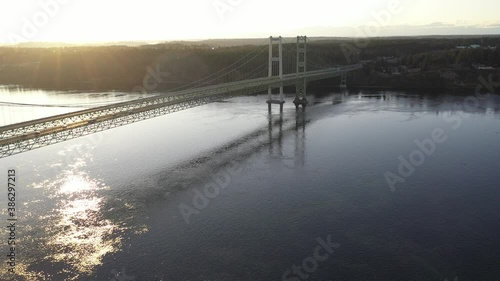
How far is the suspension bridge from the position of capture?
1770cm

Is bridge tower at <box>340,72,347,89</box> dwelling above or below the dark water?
below

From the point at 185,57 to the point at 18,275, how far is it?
2879 inches

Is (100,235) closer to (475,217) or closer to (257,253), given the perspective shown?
(257,253)

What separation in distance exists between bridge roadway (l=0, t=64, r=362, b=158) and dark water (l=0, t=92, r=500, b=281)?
7.30 ft

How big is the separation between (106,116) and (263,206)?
399 inches

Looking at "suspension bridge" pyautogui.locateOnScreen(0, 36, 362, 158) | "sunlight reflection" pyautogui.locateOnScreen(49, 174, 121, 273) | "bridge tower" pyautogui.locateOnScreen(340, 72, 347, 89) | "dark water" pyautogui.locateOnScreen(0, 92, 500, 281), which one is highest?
"suspension bridge" pyautogui.locateOnScreen(0, 36, 362, 158)

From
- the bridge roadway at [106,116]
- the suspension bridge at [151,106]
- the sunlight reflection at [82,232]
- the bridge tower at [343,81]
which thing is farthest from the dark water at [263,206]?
the bridge tower at [343,81]

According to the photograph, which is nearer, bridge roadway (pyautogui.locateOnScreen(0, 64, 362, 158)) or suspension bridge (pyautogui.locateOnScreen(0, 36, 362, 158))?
bridge roadway (pyautogui.locateOnScreen(0, 64, 362, 158))

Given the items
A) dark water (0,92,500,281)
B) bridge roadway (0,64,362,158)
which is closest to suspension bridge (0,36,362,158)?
bridge roadway (0,64,362,158)

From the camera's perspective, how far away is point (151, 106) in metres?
24.2

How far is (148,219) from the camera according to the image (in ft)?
52.0

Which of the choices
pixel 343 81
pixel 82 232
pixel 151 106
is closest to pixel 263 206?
pixel 82 232

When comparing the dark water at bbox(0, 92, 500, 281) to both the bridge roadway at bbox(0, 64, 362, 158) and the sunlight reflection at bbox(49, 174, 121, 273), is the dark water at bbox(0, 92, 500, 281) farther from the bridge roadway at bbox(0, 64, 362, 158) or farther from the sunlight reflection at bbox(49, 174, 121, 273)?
the bridge roadway at bbox(0, 64, 362, 158)

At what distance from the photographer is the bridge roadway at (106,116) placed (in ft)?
57.0
